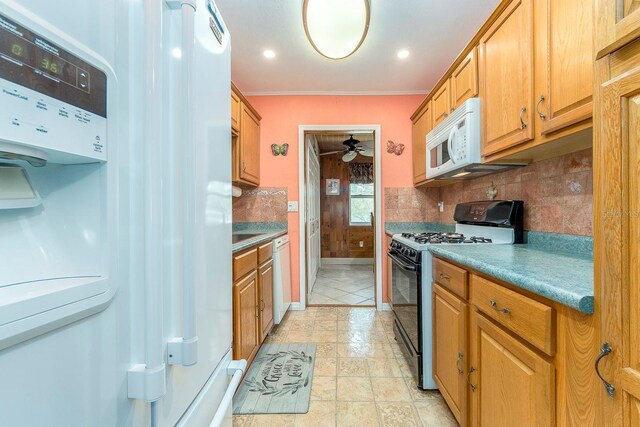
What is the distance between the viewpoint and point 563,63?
1.09 meters

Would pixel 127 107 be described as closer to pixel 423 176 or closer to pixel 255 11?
pixel 255 11

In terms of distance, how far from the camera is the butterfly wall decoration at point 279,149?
3.18m

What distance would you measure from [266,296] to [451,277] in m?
1.46

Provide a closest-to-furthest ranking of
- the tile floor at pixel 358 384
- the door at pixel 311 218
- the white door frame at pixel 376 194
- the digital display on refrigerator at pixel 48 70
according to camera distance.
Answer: the digital display on refrigerator at pixel 48 70
the tile floor at pixel 358 384
the white door frame at pixel 376 194
the door at pixel 311 218

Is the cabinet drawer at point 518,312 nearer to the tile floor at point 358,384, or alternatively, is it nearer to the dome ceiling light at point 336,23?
the tile floor at point 358,384

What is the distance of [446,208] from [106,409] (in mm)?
3025

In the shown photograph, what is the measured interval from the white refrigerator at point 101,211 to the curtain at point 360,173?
5.14 metres

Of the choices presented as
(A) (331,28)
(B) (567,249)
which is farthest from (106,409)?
(B) (567,249)

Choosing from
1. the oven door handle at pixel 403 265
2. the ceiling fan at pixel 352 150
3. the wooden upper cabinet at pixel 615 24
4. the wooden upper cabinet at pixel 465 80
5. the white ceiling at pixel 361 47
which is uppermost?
the white ceiling at pixel 361 47

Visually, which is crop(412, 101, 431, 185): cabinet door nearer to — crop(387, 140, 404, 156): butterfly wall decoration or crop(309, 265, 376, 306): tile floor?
crop(387, 140, 404, 156): butterfly wall decoration

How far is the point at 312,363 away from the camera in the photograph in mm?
2047

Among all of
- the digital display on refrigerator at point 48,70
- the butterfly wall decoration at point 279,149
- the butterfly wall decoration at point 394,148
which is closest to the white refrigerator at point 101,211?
the digital display on refrigerator at point 48,70

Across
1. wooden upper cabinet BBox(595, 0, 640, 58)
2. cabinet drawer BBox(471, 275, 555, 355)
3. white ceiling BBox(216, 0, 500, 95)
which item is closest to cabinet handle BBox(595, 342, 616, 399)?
cabinet drawer BBox(471, 275, 555, 355)

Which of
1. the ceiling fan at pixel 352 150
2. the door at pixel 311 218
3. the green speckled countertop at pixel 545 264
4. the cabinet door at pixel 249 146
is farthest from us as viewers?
the ceiling fan at pixel 352 150
